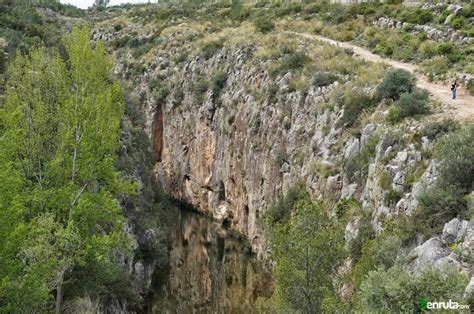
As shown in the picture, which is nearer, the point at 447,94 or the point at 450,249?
the point at 450,249

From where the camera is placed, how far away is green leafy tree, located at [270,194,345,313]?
17438mm

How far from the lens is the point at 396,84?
27859mm

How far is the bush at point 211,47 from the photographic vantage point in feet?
197

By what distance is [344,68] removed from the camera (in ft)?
119

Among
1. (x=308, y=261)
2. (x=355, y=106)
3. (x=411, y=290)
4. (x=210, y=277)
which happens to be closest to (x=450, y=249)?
(x=411, y=290)

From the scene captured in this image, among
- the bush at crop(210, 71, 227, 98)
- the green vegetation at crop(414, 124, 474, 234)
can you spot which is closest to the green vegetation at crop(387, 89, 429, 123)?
the green vegetation at crop(414, 124, 474, 234)

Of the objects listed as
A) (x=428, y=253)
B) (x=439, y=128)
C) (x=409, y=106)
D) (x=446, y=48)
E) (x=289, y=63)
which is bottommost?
(x=428, y=253)

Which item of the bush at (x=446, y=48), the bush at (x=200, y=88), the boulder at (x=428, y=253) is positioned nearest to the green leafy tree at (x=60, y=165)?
the boulder at (x=428, y=253)

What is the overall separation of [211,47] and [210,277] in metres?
31.4

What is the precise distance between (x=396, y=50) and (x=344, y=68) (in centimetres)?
507

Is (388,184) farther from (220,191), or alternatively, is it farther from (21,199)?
(220,191)

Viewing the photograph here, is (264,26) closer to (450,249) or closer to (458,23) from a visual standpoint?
(458,23)

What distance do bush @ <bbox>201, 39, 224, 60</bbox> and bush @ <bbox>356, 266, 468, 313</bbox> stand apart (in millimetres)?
49964

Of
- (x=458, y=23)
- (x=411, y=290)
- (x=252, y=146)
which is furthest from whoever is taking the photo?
(x=252, y=146)
